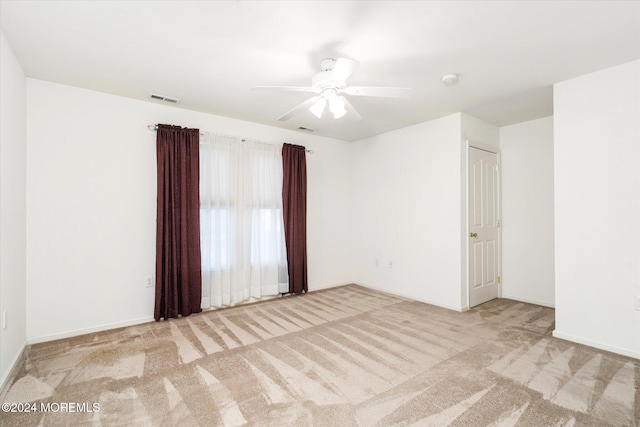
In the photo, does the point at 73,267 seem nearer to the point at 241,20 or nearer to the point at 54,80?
the point at 54,80

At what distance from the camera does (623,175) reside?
257cm

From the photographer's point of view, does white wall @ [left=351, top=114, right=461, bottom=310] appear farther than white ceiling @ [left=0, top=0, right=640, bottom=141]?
Yes

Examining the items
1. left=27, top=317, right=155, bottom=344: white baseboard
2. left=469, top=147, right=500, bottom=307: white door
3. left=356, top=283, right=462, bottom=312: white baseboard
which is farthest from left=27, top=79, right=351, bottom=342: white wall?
left=469, top=147, right=500, bottom=307: white door

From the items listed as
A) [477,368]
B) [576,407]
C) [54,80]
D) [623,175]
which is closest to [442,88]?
[623,175]

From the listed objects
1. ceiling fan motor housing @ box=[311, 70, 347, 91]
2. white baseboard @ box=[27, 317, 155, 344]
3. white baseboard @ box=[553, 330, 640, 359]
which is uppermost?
ceiling fan motor housing @ box=[311, 70, 347, 91]

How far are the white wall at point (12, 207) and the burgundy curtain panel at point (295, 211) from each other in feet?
9.16

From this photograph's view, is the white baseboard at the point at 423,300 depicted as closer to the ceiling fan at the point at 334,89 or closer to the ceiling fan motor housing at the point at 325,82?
the ceiling fan at the point at 334,89

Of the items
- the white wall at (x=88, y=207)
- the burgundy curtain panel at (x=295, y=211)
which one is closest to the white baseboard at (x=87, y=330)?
the white wall at (x=88, y=207)

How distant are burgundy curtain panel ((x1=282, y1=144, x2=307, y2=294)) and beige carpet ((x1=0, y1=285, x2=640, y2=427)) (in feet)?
3.89

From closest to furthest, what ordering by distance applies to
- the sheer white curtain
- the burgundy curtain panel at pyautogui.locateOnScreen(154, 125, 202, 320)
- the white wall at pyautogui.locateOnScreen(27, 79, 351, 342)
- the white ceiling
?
the white ceiling
the white wall at pyautogui.locateOnScreen(27, 79, 351, 342)
the burgundy curtain panel at pyautogui.locateOnScreen(154, 125, 202, 320)
the sheer white curtain

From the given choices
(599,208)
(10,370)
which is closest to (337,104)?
(599,208)

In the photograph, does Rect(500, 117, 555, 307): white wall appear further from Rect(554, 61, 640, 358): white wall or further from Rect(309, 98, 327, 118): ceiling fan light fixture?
Rect(309, 98, 327, 118): ceiling fan light fixture

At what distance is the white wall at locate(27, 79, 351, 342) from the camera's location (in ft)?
9.35

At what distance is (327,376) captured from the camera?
7.31ft
